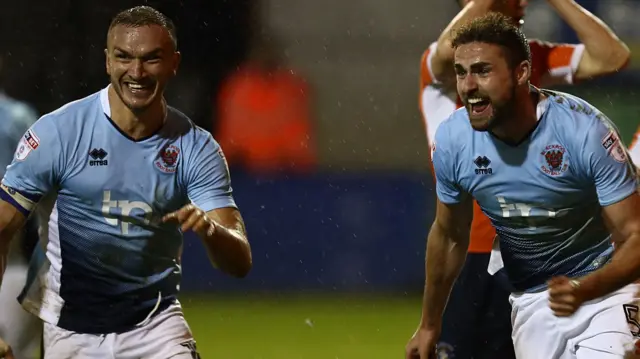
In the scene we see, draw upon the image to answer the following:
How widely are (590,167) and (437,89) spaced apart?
4.96 feet

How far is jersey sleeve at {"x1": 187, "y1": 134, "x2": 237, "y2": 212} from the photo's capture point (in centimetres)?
516

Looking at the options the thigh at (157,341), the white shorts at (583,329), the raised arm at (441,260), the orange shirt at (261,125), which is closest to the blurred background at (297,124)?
the orange shirt at (261,125)

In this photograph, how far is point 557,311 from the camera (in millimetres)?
4984

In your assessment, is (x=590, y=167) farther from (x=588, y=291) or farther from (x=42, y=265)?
(x=42, y=265)

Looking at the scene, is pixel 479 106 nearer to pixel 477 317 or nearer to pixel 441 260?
pixel 441 260

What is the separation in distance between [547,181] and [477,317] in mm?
1092

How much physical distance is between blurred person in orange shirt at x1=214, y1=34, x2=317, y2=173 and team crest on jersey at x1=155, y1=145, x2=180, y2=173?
590cm

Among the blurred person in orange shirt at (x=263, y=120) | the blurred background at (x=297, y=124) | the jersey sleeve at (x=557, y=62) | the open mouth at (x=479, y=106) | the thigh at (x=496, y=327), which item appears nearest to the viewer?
the open mouth at (x=479, y=106)

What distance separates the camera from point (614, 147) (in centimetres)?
500

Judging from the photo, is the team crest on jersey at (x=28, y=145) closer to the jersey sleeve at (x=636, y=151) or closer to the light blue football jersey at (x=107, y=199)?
the light blue football jersey at (x=107, y=199)

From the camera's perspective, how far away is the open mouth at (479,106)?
5.07 meters

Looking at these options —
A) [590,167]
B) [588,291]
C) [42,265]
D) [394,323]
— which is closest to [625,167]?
[590,167]

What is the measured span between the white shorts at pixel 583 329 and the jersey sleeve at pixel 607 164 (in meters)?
0.38

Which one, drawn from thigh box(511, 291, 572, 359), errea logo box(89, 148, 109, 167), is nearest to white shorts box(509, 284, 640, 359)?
thigh box(511, 291, 572, 359)
